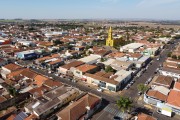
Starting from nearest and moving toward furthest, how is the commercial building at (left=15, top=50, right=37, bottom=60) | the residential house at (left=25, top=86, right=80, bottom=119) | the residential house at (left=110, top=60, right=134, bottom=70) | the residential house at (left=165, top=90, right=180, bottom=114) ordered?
1. the residential house at (left=25, top=86, right=80, bottom=119)
2. the residential house at (left=165, top=90, right=180, bottom=114)
3. the residential house at (left=110, top=60, right=134, bottom=70)
4. the commercial building at (left=15, top=50, right=37, bottom=60)

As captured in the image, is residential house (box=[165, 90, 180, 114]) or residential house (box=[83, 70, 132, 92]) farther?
residential house (box=[83, 70, 132, 92])

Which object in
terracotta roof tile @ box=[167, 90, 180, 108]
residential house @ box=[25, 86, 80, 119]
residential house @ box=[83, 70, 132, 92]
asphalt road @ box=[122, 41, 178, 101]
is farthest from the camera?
residential house @ box=[83, 70, 132, 92]

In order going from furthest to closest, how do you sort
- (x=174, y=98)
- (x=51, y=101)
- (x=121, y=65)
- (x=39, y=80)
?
1. (x=121, y=65)
2. (x=39, y=80)
3. (x=174, y=98)
4. (x=51, y=101)

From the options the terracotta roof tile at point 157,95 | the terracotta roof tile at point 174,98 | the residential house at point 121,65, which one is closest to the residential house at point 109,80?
the residential house at point 121,65

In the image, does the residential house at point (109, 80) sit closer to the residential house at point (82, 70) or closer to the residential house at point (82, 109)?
the residential house at point (82, 70)

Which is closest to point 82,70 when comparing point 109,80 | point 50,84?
point 109,80

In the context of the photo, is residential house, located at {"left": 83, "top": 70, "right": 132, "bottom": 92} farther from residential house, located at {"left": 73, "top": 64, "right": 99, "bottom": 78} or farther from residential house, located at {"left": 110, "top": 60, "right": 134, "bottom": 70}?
residential house, located at {"left": 110, "top": 60, "right": 134, "bottom": 70}

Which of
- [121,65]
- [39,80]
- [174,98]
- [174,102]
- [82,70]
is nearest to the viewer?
[174,102]

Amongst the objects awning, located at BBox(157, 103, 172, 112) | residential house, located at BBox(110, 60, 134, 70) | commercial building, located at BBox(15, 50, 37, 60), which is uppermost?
commercial building, located at BBox(15, 50, 37, 60)

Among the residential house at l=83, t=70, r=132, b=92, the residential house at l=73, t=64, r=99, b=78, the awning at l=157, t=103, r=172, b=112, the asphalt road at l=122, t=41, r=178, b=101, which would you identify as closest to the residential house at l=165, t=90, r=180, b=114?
the awning at l=157, t=103, r=172, b=112

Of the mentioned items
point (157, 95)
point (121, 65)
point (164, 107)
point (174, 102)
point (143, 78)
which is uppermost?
point (121, 65)

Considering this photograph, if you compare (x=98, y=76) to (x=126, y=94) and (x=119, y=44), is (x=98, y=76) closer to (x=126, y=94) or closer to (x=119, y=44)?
(x=126, y=94)

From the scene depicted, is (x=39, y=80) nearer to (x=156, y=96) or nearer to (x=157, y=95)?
(x=156, y=96)

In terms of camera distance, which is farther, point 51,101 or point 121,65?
point 121,65
